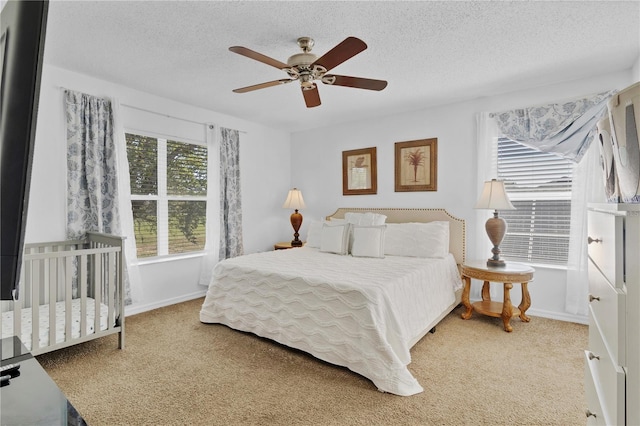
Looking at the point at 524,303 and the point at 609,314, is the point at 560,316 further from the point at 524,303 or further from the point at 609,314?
the point at 609,314

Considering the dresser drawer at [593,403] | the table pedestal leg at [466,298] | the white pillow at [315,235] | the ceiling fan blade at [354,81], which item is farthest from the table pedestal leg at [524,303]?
the ceiling fan blade at [354,81]

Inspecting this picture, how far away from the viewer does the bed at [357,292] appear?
2.28 m

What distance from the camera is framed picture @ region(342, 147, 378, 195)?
15.4 feet

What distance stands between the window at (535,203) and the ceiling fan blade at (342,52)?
2.50 meters

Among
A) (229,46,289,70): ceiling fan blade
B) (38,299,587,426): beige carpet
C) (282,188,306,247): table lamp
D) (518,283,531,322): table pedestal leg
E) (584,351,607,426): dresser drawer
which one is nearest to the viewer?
(584,351,607,426): dresser drawer

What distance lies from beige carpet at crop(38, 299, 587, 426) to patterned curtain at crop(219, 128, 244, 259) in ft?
5.00

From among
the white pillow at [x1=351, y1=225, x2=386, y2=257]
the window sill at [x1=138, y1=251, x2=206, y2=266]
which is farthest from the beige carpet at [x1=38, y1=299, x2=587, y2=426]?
the white pillow at [x1=351, y1=225, x2=386, y2=257]

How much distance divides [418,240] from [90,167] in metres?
3.42

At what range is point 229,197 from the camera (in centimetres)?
446

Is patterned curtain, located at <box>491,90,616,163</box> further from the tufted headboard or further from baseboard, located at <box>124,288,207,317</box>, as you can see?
baseboard, located at <box>124,288,207,317</box>

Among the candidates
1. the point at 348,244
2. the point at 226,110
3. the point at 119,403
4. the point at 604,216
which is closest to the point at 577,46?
the point at 604,216

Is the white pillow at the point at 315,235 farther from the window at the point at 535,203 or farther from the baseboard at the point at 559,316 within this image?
the baseboard at the point at 559,316

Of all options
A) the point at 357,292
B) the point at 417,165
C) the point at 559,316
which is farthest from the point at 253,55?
the point at 559,316

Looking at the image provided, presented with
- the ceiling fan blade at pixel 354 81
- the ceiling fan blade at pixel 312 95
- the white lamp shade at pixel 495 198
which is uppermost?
the ceiling fan blade at pixel 354 81
